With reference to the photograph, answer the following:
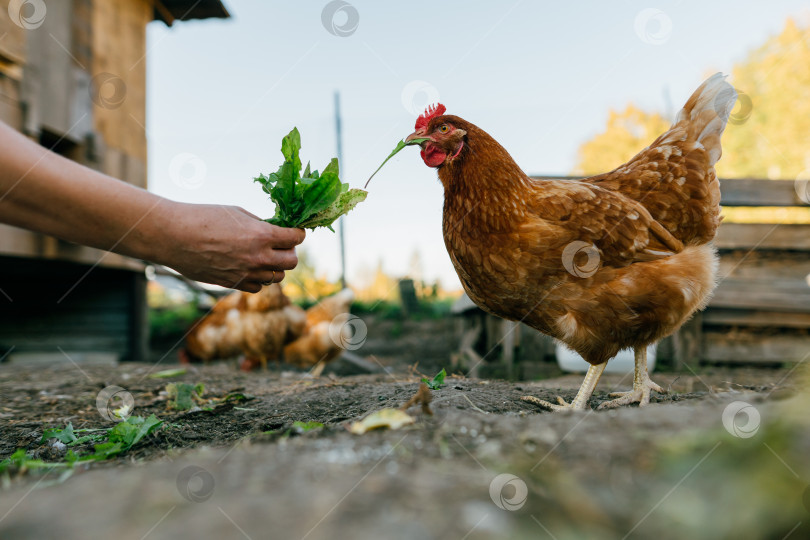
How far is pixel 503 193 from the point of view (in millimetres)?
2484

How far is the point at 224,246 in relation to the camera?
2018 mm

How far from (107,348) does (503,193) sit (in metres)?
5.72

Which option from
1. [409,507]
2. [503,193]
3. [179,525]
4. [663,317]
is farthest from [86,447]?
[663,317]

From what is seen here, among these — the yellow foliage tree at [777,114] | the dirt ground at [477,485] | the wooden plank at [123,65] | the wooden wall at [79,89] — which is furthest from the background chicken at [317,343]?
the yellow foliage tree at [777,114]

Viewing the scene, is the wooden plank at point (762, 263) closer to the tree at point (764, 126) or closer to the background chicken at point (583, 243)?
the background chicken at point (583, 243)

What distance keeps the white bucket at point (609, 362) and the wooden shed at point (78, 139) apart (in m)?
4.81

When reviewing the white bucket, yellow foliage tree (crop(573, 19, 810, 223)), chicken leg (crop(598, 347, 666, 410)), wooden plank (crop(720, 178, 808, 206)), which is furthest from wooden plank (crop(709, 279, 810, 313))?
yellow foliage tree (crop(573, 19, 810, 223))

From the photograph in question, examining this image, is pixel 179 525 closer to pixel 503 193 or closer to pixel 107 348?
pixel 503 193

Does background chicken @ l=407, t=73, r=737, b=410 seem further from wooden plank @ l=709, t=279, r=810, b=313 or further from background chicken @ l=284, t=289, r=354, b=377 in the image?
background chicken @ l=284, t=289, r=354, b=377

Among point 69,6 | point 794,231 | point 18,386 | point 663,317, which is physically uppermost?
point 69,6

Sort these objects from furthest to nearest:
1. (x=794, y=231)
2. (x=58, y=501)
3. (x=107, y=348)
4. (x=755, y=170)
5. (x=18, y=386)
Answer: (x=755, y=170) < (x=107, y=348) < (x=794, y=231) < (x=18, y=386) < (x=58, y=501)

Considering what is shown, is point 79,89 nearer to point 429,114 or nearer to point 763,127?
point 429,114

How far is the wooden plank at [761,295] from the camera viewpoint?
4711 mm

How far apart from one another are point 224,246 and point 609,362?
10.4 feet
